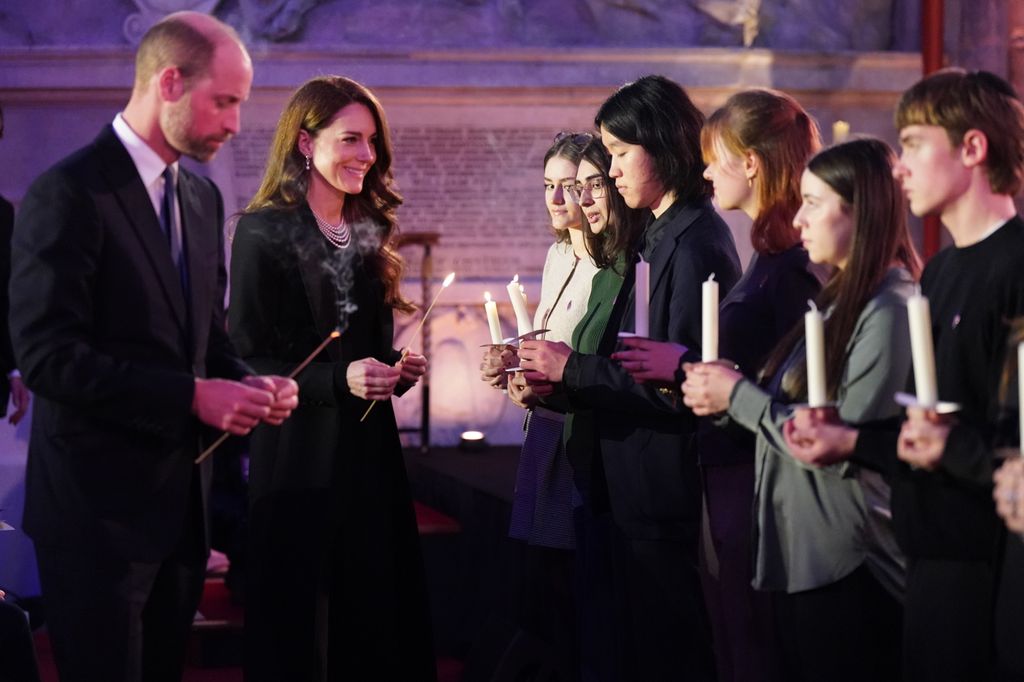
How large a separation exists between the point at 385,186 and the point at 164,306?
1275 millimetres

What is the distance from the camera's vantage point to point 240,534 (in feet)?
18.4

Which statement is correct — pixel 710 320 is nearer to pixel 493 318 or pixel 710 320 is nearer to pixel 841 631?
pixel 841 631

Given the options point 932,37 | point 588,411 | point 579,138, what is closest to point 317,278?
point 588,411

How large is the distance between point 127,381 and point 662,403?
1.38 m

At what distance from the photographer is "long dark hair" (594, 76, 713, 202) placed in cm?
348

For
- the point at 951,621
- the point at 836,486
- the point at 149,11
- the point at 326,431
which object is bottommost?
the point at 951,621

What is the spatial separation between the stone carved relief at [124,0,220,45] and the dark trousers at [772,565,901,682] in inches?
221

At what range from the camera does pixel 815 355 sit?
2283 mm

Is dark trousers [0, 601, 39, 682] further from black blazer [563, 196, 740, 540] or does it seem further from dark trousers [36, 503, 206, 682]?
black blazer [563, 196, 740, 540]

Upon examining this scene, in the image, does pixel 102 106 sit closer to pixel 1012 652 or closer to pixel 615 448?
pixel 615 448

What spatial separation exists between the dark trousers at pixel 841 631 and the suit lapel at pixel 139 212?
4.53 feet

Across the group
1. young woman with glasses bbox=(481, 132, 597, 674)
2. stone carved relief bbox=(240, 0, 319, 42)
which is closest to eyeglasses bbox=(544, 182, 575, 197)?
young woman with glasses bbox=(481, 132, 597, 674)

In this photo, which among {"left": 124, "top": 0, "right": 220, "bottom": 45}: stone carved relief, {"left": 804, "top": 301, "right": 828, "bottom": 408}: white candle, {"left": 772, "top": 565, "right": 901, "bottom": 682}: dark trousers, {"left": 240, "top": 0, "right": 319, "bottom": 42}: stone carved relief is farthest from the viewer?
{"left": 240, "top": 0, "right": 319, "bottom": 42}: stone carved relief

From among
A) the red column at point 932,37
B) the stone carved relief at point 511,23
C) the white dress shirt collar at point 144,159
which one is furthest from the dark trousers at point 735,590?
the red column at point 932,37
